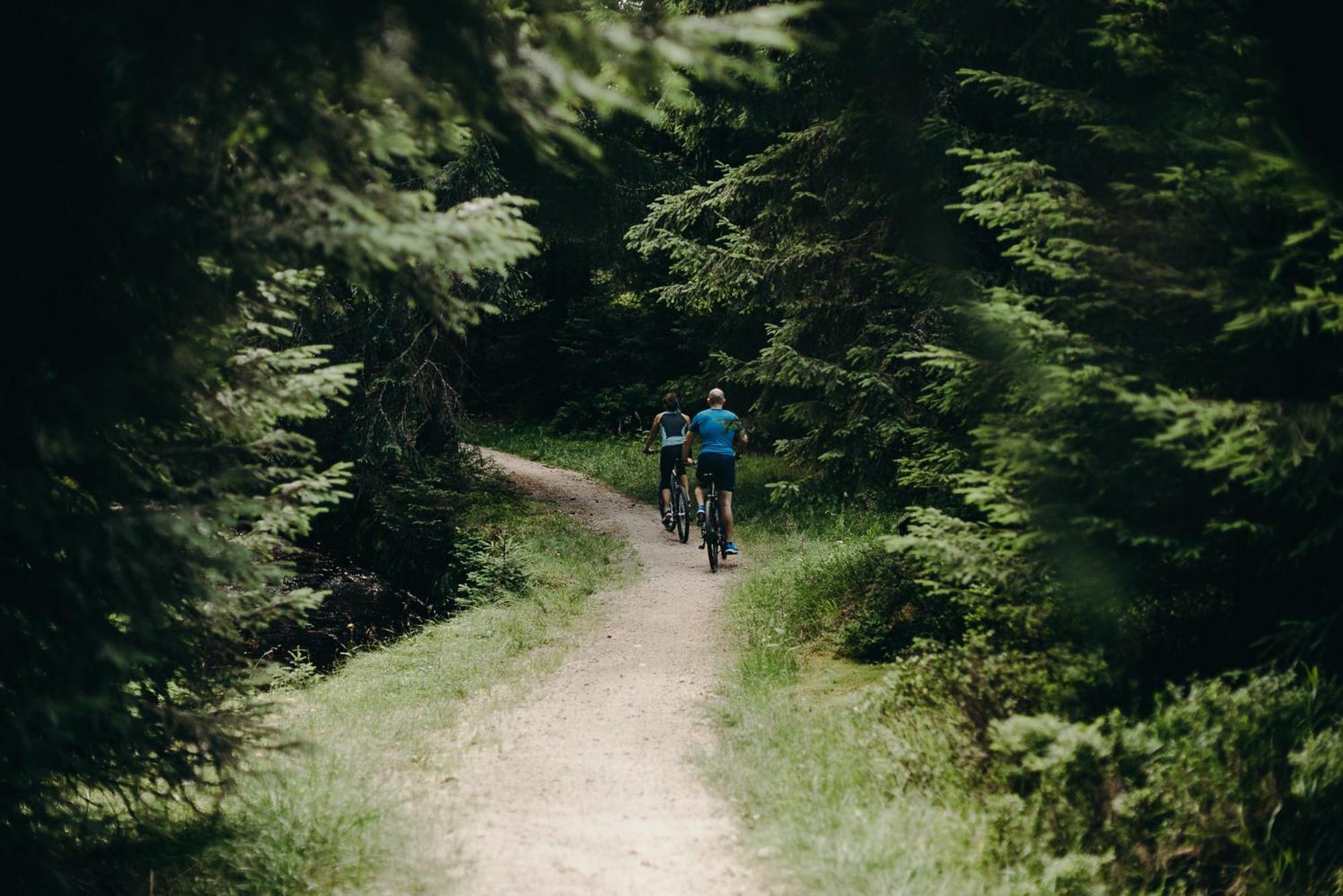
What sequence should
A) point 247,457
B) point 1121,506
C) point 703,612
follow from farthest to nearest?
point 703,612 → point 247,457 → point 1121,506

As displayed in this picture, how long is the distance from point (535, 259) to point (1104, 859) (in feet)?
64.0

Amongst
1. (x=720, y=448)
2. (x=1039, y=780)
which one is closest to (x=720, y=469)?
(x=720, y=448)

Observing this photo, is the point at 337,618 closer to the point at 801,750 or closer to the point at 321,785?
the point at 321,785

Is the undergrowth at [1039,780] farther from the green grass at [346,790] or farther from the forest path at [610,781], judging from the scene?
the green grass at [346,790]

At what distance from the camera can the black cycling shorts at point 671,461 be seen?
14867 millimetres

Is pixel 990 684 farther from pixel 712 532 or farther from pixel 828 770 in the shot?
pixel 712 532

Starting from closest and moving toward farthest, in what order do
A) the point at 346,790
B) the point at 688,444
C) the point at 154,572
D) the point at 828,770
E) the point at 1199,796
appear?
1. the point at 154,572
2. the point at 1199,796
3. the point at 346,790
4. the point at 828,770
5. the point at 688,444

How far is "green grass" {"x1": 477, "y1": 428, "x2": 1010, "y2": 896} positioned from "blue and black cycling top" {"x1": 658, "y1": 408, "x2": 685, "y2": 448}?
496 centimetres

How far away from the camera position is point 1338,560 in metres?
5.03

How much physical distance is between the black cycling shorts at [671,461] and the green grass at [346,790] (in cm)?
535

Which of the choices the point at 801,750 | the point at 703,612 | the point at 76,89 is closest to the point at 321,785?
the point at 801,750

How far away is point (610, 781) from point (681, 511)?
29.8 feet

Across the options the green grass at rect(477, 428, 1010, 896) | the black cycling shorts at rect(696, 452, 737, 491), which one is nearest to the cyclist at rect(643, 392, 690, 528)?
the black cycling shorts at rect(696, 452, 737, 491)

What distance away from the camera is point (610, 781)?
609cm
